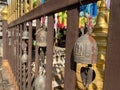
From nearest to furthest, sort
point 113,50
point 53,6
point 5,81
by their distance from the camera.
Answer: point 113,50 → point 53,6 → point 5,81

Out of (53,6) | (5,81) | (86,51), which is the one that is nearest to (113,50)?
(86,51)

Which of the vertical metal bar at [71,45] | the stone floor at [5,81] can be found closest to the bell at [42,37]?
the vertical metal bar at [71,45]

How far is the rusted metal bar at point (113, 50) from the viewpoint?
2.58ft

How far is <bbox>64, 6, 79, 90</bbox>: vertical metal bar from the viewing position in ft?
3.75

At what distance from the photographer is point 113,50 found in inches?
31.9

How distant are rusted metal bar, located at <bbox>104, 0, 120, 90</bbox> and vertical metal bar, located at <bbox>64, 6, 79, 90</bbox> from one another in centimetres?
33

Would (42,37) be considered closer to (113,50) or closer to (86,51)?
(86,51)

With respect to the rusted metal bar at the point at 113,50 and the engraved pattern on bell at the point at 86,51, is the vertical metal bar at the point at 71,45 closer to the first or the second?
the engraved pattern on bell at the point at 86,51

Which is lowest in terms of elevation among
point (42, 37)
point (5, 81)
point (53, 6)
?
point (5, 81)

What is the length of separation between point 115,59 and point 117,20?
0.40 ft

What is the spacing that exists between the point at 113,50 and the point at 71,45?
399 mm

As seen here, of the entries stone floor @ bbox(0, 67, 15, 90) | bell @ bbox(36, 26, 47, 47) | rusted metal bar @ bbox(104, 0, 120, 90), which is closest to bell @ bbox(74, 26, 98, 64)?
rusted metal bar @ bbox(104, 0, 120, 90)

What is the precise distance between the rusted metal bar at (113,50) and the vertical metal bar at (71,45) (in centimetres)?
33

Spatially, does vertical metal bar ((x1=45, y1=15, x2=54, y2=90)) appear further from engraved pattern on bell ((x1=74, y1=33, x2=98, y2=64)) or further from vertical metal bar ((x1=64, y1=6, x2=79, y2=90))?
engraved pattern on bell ((x1=74, y1=33, x2=98, y2=64))
